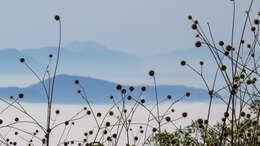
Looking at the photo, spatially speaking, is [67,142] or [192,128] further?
[192,128]

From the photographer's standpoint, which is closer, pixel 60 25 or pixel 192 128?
pixel 60 25

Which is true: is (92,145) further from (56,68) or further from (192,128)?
(192,128)

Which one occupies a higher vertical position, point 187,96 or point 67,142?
point 187,96

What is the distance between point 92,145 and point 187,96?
3.27 feet

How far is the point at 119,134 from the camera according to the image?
11.2 feet

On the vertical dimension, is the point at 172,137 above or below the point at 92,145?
above

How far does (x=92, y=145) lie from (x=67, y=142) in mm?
830

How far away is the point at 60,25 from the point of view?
3328mm

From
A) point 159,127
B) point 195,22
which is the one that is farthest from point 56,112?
point 195,22

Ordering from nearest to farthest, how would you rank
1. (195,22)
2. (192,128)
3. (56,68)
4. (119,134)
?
1. (195,22)
2. (56,68)
3. (119,134)
4. (192,128)

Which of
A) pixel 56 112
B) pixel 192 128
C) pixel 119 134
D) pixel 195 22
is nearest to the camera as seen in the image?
pixel 195 22

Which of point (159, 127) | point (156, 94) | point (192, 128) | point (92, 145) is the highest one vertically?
point (192, 128)

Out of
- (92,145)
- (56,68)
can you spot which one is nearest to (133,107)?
(92,145)

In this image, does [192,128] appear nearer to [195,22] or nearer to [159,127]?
[159,127]
